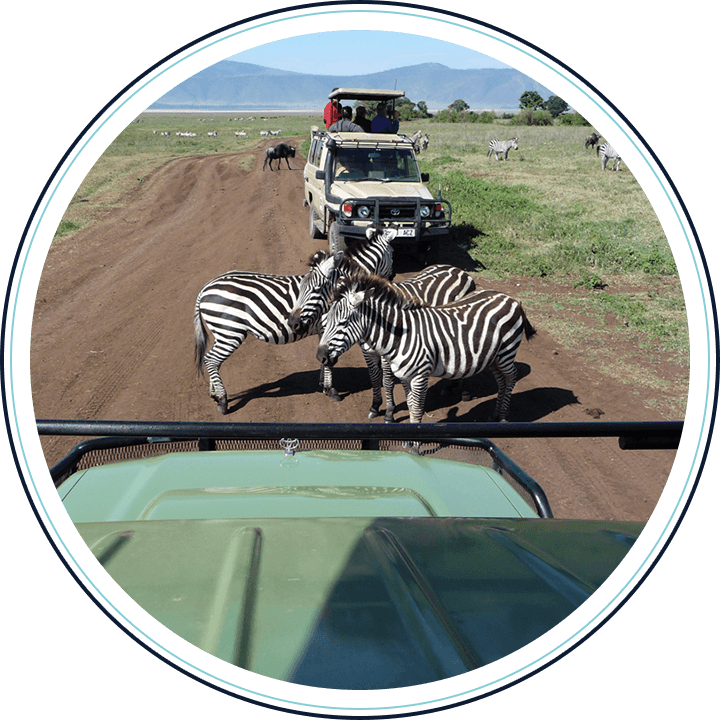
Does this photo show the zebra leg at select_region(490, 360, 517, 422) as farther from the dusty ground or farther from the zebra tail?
the zebra tail

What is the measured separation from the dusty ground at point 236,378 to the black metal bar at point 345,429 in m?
3.57

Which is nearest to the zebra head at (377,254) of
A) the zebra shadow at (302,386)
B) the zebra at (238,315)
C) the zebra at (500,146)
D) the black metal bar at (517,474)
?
the zebra shadow at (302,386)

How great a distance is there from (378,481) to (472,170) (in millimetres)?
26192

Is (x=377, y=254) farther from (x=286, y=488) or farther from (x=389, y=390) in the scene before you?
(x=286, y=488)

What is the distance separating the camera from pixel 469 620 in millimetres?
1380

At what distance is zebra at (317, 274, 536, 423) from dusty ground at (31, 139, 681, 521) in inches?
30.8

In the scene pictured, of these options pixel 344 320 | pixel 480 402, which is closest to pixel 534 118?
pixel 480 402

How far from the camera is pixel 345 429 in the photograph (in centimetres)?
159

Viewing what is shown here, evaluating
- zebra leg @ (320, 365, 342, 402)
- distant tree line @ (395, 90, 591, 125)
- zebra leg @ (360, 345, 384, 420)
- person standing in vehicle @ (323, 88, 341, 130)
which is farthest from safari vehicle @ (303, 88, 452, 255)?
distant tree line @ (395, 90, 591, 125)

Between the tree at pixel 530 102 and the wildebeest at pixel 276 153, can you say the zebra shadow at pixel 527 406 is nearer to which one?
the wildebeest at pixel 276 153

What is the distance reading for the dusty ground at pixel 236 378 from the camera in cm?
580

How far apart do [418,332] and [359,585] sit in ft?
16.2

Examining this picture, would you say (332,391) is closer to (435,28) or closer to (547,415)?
(547,415)

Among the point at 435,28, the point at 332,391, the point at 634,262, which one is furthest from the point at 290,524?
the point at 634,262
